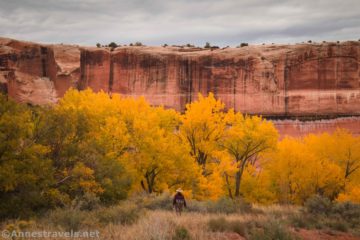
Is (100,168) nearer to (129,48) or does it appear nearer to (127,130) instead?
(127,130)

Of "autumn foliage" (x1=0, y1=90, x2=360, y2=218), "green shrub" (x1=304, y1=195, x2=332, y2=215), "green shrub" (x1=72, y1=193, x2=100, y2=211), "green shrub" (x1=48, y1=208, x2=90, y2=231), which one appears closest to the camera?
"green shrub" (x1=48, y1=208, x2=90, y2=231)

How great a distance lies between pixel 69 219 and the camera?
36.5ft

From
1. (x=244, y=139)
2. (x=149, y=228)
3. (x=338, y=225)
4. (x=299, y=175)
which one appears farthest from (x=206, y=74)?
(x=149, y=228)

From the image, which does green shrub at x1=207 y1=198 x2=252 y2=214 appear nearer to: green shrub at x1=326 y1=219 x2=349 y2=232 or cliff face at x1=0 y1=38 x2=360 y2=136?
green shrub at x1=326 y1=219 x2=349 y2=232

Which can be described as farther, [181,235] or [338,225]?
[338,225]

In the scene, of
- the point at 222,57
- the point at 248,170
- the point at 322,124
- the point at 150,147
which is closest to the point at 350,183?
the point at 248,170

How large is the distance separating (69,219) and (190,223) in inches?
134

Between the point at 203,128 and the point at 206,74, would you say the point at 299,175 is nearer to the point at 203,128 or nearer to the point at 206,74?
the point at 203,128

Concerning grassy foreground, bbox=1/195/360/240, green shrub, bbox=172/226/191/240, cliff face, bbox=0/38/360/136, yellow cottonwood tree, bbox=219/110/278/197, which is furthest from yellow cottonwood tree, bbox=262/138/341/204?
cliff face, bbox=0/38/360/136

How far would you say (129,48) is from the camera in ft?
199

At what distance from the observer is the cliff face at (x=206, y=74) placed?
55469 millimetres

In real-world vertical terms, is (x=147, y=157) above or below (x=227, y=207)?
above

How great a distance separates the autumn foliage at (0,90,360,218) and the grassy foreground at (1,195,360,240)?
1432 mm

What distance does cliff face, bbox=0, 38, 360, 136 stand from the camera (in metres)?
55.5
